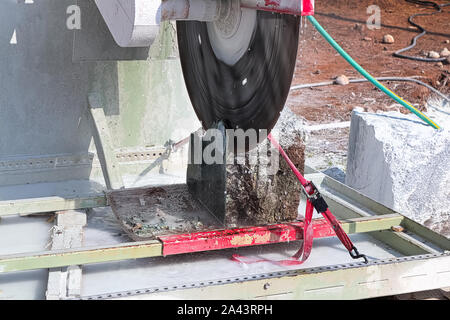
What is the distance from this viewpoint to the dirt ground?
20.7 feet

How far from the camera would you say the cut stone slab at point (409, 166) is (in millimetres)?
4004

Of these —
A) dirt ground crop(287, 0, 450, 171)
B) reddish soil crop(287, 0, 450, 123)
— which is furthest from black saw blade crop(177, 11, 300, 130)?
reddish soil crop(287, 0, 450, 123)

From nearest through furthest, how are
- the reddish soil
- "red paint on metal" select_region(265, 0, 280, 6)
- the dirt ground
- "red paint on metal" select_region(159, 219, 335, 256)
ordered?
"red paint on metal" select_region(265, 0, 280, 6)
"red paint on metal" select_region(159, 219, 335, 256)
the dirt ground
the reddish soil

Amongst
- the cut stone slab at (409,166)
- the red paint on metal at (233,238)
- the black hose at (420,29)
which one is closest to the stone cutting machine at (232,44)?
the red paint on metal at (233,238)

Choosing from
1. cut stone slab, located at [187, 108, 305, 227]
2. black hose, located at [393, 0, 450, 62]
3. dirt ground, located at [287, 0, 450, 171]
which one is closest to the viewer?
cut stone slab, located at [187, 108, 305, 227]

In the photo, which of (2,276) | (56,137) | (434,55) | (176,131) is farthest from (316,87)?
(2,276)

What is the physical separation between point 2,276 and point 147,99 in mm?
2037

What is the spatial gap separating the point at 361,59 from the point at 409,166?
648cm

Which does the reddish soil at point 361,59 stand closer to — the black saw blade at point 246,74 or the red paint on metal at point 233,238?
the black saw blade at point 246,74

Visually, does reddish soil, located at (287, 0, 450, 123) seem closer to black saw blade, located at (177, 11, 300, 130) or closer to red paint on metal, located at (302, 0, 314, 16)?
black saw blade, located at (177, 11, 300, 130)

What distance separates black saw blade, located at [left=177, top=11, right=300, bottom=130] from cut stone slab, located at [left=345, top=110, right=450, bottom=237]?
4.46 feet

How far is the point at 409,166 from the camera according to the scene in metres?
3.99
